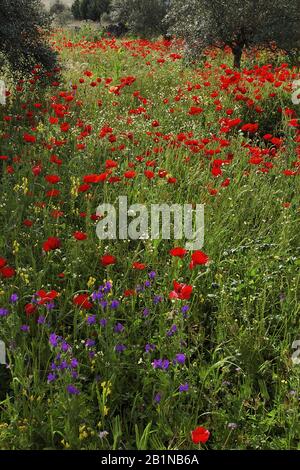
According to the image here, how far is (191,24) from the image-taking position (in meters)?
10.5

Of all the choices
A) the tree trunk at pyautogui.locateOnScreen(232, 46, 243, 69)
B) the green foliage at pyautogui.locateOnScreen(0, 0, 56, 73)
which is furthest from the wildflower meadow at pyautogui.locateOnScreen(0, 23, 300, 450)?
the tree trunk at pyautogui.locateOnScreen(232, 46, 243, 69)

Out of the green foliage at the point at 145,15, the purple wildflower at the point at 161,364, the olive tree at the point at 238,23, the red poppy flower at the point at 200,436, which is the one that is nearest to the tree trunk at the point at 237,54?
the olive tree at the point at 238,23

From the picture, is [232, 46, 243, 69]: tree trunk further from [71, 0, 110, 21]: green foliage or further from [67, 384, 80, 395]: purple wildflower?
[71, 0, 110, 21]: green foliage

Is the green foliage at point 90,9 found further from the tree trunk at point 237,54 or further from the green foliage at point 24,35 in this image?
the green foliage at point 24,35

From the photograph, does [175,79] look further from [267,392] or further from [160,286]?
[267,392]

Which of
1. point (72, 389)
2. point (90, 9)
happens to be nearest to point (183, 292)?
point (72, 389)

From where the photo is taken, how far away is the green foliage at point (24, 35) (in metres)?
6.72

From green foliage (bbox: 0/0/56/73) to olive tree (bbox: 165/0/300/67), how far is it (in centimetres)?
389

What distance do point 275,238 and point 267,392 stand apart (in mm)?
1466

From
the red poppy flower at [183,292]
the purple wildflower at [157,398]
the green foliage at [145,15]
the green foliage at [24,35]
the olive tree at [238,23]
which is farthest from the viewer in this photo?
the green foliage at [145,15]

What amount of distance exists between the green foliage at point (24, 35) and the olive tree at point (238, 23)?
389cm

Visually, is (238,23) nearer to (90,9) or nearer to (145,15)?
(145,15)

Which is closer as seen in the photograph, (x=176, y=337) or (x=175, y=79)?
(x=176, y=337)
